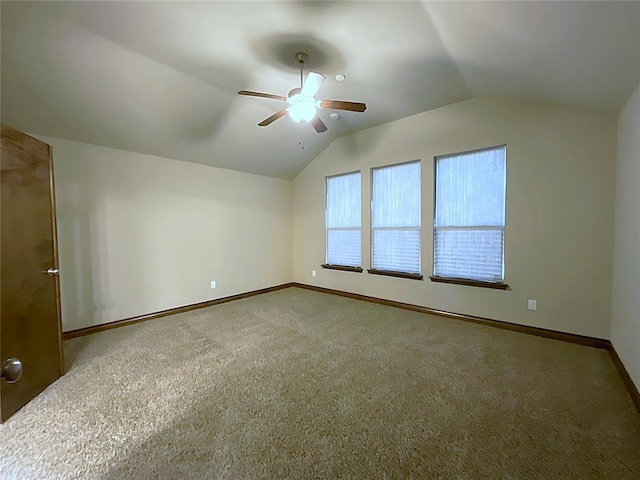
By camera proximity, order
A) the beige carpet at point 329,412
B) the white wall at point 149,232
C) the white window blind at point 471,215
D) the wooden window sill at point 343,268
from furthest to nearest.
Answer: the wooden window sill at point 343,268
the white window blind at point 471,215
the white wall at point 149,232
the beige carpet at point 329,412

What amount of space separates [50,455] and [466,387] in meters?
2.70

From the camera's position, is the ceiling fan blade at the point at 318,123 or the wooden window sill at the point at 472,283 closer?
the ceiling fan blade at the point at 318,123

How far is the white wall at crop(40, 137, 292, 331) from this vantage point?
3.26 metres

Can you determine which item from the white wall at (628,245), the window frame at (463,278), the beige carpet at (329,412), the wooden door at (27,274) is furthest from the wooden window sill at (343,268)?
the wooden door at (27,274)

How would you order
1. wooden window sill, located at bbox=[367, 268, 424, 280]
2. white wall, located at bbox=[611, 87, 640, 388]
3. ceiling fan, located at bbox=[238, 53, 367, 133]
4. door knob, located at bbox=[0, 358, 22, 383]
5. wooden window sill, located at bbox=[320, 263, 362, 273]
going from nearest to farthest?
door knob, located at bbox=[0, 358, 22, 383] < white wall, located at bbox=[611, 87, 640, 388] < ceiling fan, located at bbox=[238, 53, 367, 133] < wooden window sill, located at bbox=[367, 268, 424, 280] < wooden window sill, located at bbox=[320, 263, 362, 273]

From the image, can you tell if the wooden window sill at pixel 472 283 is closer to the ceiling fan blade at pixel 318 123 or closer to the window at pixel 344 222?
the window at pixel 344 222

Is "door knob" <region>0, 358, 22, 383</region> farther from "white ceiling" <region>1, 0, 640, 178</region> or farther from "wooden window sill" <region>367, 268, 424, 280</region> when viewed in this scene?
"wooden window sill" <region>367, 268, 424, 280</region>

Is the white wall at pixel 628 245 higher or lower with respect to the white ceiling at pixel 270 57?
lower

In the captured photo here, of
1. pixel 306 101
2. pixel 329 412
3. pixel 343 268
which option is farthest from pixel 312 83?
pixel 343 268

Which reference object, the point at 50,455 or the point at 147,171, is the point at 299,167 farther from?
the point at 50,455

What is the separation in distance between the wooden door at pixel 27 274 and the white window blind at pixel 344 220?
12.6 ft

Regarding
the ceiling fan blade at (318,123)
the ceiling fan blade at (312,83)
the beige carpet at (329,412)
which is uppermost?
the ceiling fan blade at (312,83)

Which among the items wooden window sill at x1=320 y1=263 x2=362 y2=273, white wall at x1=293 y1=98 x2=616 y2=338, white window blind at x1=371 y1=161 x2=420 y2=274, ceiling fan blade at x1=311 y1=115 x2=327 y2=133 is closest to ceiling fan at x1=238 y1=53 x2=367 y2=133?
ceiling fan blade at x1=311 y1=115 x2=327 y2=133

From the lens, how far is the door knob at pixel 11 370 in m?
1.79
